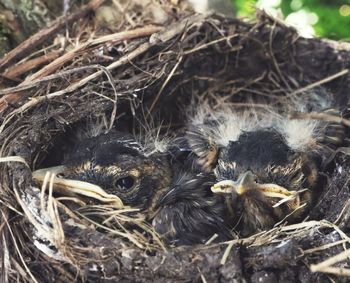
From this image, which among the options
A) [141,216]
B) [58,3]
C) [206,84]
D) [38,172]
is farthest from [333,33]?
[38,172]

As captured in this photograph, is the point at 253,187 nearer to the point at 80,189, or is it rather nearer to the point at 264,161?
the point at 264,161

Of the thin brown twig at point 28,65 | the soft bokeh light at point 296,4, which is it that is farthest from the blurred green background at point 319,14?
the thin brown twig at point 28,65

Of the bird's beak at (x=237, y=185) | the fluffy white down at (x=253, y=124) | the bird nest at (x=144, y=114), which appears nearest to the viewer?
the bird nest at (x=144, y=114)

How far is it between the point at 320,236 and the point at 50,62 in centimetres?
96

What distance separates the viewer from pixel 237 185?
4.85ft

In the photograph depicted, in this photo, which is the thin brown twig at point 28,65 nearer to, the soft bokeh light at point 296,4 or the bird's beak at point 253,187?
the bird's beak at point 253,187

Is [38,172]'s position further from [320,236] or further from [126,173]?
[320,236]

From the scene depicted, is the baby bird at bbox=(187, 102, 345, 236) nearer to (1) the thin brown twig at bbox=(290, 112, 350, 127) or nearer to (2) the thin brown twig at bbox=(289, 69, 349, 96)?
(1) the thin brown twig at bbox=(290, 112, 350, 127)

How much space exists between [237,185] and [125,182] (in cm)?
33

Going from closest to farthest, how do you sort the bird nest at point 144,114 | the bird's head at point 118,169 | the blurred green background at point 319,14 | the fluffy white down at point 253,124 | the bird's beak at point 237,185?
the bird nest at point 144,114 → the bird's beak at point 237,185 → the bird's head at point 118,169 → the fluffy white down at point 253,124 → the blurred green background at point 319,14

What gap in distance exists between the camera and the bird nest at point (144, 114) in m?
1.28

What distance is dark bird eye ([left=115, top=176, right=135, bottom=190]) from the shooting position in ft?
5.34

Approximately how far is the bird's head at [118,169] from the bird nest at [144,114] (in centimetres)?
7

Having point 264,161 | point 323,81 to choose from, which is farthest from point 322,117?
point 323,81
